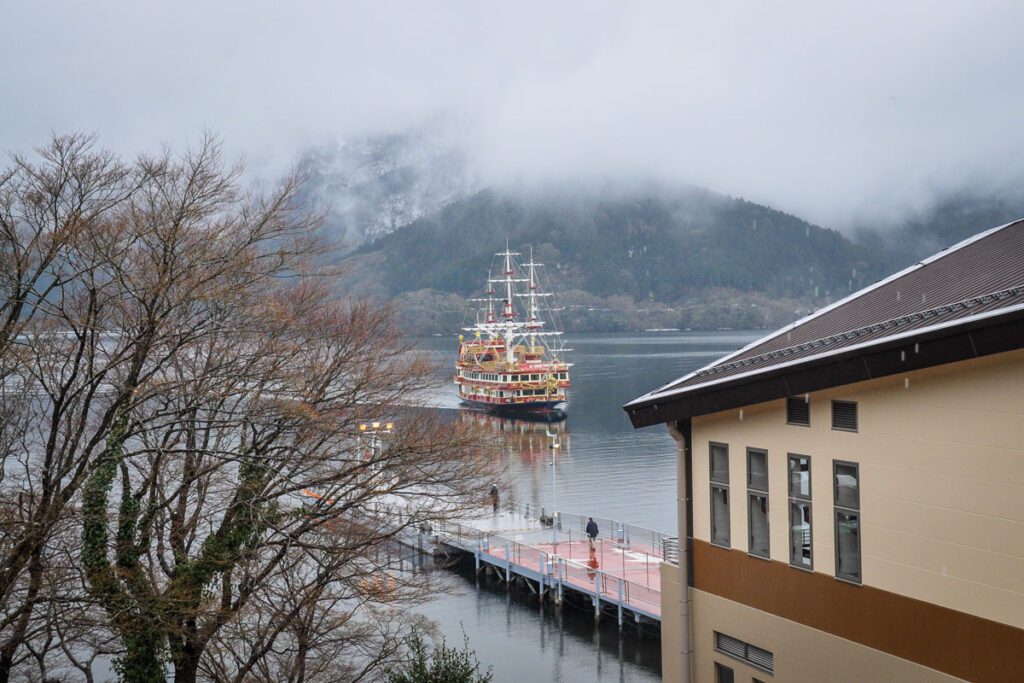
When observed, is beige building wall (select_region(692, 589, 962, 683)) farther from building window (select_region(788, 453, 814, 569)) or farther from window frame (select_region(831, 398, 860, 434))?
window frame (select_region(831, 398, 860, 434))

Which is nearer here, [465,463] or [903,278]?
[903,278]

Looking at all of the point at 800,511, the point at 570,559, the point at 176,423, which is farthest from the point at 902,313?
the point at 570,559

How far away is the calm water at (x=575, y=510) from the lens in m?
26.2

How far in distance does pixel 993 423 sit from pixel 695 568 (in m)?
4.84

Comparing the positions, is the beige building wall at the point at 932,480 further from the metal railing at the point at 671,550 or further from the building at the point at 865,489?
the metal railing at the point at 671,550

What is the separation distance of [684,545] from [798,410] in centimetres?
269

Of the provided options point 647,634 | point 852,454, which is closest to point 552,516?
point 647,634

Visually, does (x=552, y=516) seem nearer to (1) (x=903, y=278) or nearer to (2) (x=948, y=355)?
(1) (x=903, y=278)

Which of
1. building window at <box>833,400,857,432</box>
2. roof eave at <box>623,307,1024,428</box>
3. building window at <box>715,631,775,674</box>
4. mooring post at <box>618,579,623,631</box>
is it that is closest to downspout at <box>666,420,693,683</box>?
roof eave at <box>623,307,1024,428</box>

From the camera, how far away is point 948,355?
9.12 meters

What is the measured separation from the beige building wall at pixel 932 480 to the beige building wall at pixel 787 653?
75 cm

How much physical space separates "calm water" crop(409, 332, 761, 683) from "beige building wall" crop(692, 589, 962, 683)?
11.4 metres

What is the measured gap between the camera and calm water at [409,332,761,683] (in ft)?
86.0

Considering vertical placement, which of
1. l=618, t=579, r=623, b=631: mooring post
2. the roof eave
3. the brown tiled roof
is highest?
the brown tiled roof
